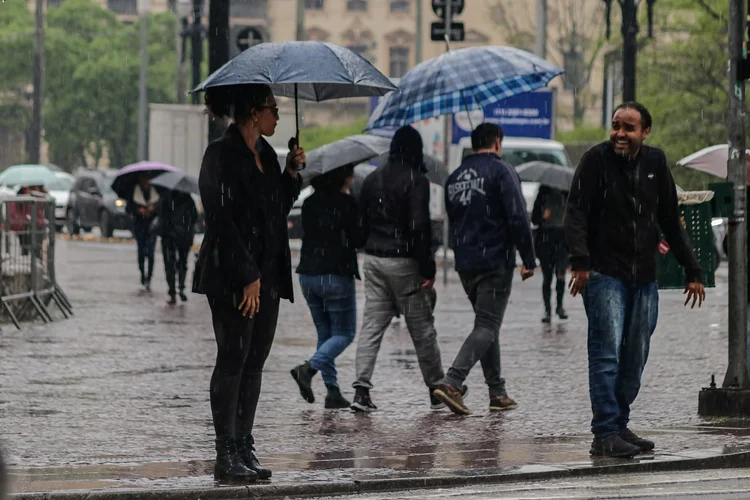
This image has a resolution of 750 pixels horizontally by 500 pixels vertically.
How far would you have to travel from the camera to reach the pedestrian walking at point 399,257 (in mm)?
11430

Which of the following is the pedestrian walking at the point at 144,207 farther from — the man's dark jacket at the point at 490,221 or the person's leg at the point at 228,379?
the person's leg at the point at 228,379

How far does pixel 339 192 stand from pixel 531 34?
61887 millimetres

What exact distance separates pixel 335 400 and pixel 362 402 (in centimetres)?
28

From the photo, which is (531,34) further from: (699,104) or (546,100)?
(546,100)

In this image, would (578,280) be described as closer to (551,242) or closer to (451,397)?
(451,397)

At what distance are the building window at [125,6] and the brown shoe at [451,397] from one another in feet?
313

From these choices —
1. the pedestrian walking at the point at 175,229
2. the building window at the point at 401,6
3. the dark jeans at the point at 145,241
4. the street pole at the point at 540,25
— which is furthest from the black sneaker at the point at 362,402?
the building window at the point at 401,6

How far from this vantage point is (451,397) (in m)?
11.2

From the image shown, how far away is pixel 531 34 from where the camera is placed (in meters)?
72.9

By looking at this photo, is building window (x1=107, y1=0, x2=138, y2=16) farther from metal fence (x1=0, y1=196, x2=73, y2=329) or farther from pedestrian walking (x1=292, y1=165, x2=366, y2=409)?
pedestrian walking (x1=292, y1=165, x2=366, y2=409)

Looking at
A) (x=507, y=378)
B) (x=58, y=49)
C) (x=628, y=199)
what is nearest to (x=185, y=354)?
(x=507, y=378)

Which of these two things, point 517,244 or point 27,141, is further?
point 27,141

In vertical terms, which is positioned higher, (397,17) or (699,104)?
(397,17)

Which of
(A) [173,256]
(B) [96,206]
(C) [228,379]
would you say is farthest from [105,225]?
(C) [228,379]
